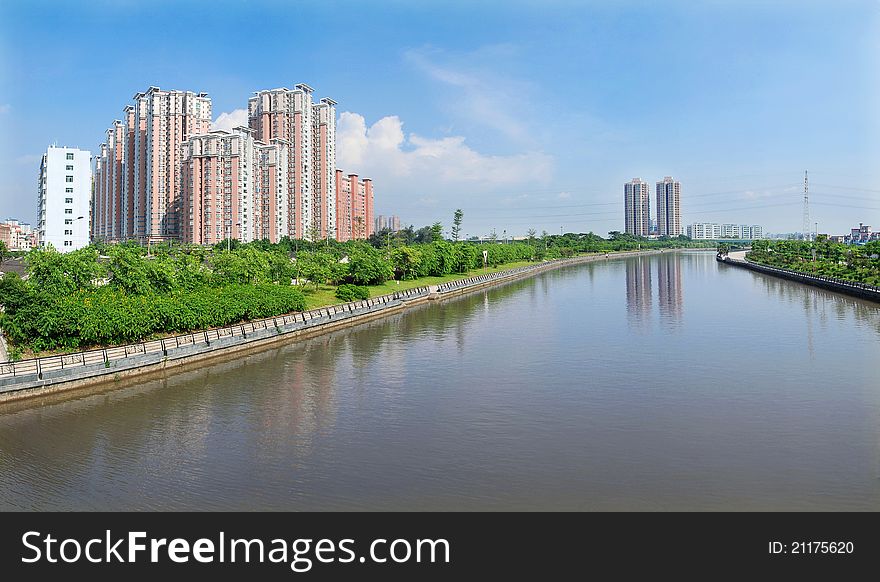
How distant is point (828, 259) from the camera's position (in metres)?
54.1

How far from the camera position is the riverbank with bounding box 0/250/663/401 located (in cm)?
1376

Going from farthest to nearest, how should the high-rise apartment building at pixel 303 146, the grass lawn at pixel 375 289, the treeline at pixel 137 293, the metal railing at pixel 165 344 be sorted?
the high-rise apartment building at pixel 303 146 < the grass lawn at pixel 375 289 < the treeline at pixel 137 293 < the metal railing at pixel 165 344

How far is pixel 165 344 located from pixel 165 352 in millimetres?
531

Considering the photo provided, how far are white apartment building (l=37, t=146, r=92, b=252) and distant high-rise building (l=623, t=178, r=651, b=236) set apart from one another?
5104 inches

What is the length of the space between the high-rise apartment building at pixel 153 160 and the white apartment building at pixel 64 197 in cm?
2416

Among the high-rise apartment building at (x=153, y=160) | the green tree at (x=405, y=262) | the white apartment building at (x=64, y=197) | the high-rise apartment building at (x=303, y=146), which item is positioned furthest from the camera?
the high-rise apartment building at (x=303, y=146)

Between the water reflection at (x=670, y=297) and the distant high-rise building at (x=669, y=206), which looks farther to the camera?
the distant high-rise building at (x=669, y=206)

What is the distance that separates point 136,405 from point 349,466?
6039 mm

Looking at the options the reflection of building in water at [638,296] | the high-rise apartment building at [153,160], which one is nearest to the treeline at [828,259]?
the reflection of building in water at [638,296]

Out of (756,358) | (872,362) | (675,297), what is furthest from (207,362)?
(675,297)

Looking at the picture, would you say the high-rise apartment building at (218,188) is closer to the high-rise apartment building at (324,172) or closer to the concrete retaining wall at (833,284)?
the high-rise apartment building at (324,172)

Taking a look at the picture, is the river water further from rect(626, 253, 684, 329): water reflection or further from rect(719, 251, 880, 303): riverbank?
rect(719, 251, 880, 303): riverbank

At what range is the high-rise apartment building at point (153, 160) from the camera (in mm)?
67438

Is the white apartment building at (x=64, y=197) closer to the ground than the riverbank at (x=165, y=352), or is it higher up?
higher up
